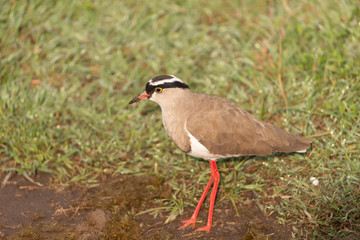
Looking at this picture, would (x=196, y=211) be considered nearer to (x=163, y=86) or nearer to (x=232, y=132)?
(x=232, y=132)

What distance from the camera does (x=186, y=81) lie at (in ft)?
24.6

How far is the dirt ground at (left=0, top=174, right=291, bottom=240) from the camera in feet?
→ 16.6

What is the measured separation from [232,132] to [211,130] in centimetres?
26

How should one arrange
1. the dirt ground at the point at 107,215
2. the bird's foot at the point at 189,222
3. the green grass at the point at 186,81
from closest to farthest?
1. the dirt ground at the point at 107,215
2. the bird's foot at the point at 189,222
3. the green grass at the point at 186,81

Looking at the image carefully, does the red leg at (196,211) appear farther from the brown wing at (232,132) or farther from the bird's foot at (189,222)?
the brown wing at (232,132)

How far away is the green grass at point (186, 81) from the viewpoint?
557 centimetres

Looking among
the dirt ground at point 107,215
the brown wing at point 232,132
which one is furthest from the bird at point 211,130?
the dirt ground at point 107,215

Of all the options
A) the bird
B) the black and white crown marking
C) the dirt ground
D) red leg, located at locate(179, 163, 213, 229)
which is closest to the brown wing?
the bird

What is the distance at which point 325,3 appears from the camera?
7.93 metres

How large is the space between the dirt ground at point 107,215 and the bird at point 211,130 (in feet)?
0.83

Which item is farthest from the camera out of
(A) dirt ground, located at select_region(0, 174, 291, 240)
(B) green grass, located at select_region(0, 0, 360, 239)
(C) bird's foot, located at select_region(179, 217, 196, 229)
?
(B) green grass, located at select_region(0, 0, 360, 239)

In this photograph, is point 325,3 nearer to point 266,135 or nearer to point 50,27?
point 266,135

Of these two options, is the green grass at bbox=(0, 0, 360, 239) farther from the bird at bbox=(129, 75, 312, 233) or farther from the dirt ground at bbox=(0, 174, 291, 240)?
the bird at bbox=(129, 75, 312, 233)

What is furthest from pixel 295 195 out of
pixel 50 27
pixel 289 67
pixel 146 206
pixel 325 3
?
pixel 50 27
